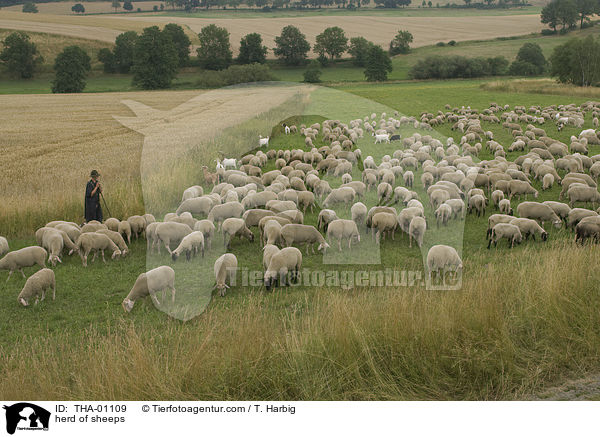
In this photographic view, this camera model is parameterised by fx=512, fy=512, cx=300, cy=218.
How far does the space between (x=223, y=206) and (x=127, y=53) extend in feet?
217

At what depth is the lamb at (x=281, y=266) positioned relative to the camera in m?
9.87

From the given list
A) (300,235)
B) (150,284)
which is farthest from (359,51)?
(150,284)

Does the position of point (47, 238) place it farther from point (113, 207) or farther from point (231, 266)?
point (231, 266)

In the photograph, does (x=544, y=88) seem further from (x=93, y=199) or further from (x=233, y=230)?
(x=93, y=199)

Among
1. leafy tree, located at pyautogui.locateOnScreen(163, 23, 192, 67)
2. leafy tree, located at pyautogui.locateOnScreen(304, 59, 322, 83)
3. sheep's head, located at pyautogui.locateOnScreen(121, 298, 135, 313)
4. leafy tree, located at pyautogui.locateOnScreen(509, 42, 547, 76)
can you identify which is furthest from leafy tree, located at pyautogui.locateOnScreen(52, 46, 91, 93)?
sheep's head, located at pyautogui.locateOnScreen(121, 298, 135, 313)

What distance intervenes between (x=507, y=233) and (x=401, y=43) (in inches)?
3104

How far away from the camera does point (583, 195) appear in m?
14.6

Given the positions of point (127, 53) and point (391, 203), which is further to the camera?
point (127, 53)

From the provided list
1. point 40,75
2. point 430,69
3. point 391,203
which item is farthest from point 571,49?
point 40,75

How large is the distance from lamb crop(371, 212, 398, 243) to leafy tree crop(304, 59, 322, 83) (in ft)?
171

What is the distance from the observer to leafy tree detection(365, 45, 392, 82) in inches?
2859
